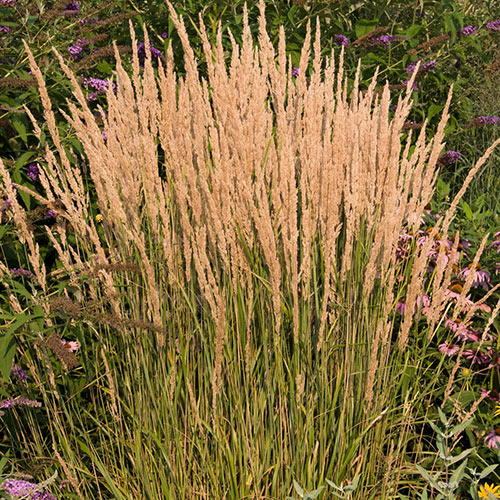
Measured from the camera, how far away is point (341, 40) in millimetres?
4270

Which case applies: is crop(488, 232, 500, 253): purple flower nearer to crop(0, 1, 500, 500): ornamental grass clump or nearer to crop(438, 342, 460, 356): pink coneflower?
crop(438, 342, 460, 356): pink coneflower

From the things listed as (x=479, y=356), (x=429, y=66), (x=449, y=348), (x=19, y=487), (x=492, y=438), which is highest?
(x=429, y=66)

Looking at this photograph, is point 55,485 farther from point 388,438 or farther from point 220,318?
point 388,438

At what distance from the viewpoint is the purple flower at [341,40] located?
4215 mm

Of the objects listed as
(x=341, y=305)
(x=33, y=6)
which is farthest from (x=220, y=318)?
(x=33, y=6)

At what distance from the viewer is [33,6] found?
3100 millimetres

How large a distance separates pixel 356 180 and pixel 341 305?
39cm

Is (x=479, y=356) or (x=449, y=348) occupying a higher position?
(x=449, y=348)

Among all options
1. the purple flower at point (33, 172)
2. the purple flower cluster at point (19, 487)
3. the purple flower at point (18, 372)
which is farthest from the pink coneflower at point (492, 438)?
→ the purple flower at point (33, 172)

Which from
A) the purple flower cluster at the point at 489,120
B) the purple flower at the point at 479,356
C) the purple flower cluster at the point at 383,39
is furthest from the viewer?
the purple flower cluster at the point at 489,120

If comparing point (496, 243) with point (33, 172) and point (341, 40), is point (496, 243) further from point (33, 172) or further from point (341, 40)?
point (33, 172)

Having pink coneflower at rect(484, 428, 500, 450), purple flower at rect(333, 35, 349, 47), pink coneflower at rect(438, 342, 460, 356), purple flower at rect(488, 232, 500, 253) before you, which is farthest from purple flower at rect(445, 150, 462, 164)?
pink coneflower at rect(484, 428, 500, 450)

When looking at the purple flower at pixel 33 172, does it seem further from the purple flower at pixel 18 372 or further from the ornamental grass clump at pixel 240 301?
the purple flower at pixel 18 372


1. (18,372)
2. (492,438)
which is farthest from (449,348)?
(18,372)
